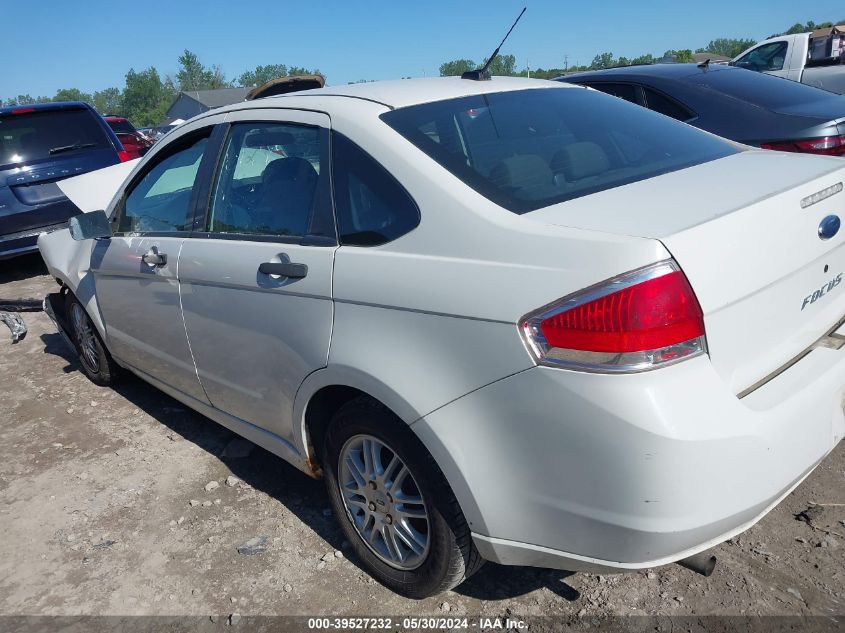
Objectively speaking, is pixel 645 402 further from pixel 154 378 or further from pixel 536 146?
pixel 154 378

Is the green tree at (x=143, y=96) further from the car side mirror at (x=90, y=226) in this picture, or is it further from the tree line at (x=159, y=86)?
the car side mirror at (x=90, y=226)

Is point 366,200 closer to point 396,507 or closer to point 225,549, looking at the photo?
point 396,507

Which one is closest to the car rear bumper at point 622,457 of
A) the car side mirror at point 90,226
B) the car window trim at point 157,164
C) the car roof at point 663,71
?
the car window trim at point 157,164

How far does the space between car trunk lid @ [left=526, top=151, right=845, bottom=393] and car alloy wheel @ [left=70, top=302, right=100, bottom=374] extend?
372 cm

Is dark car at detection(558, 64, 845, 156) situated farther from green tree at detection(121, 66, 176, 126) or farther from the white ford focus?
green tree at detection(121, 66, 176, 126)

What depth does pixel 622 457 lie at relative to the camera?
1770 millimetres

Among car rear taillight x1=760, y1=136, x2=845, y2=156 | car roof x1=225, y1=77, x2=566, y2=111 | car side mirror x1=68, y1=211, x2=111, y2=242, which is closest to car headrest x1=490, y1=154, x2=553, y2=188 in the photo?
car roof x1=225, y1=77, x2=566, y2=111

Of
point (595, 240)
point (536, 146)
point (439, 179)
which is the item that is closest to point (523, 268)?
point (595, 240)

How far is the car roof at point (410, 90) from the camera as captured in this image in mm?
2715

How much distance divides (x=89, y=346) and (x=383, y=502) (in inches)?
125

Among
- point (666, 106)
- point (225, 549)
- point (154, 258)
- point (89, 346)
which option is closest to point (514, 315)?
point (225, 549)

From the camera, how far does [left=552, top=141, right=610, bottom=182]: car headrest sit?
243cm

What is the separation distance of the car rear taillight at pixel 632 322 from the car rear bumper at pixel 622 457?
0.04 m

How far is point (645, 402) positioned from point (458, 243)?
2.29 ft
